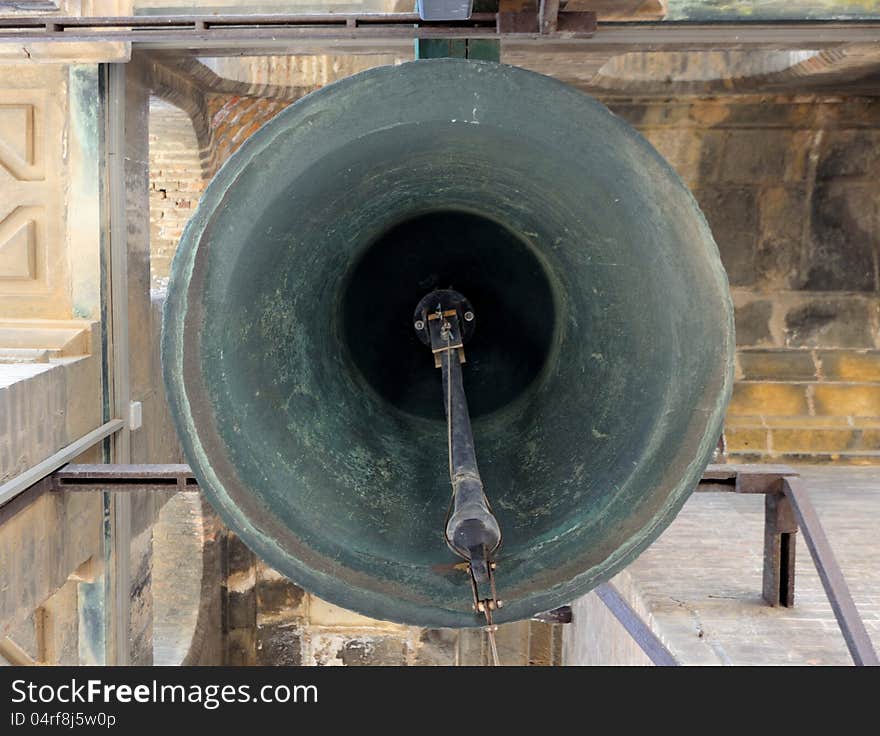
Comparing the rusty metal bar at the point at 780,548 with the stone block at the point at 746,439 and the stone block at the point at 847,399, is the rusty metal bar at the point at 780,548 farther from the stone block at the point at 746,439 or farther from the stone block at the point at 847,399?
the stone block at the point at 847,399

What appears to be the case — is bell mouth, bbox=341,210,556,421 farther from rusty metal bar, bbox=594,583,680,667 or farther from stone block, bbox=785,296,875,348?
stone block, bbox=785,296,875,348

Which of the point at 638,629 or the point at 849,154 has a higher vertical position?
the point at 849,154

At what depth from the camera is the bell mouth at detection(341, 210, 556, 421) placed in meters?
2.20

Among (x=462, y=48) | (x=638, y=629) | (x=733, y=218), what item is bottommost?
(x=638, y=629)

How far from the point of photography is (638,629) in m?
3.20

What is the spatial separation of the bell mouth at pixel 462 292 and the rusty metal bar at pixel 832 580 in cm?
146

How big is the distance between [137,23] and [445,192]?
1.06m

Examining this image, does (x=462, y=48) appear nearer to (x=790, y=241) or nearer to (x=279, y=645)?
(x=790, y=241)

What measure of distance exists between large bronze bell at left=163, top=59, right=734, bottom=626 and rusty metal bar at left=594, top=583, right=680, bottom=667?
102cm

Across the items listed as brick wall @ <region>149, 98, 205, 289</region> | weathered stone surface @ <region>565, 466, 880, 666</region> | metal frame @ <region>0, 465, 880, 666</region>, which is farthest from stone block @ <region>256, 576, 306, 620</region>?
metal frame @ <region>0, 465, 880, 666</region>

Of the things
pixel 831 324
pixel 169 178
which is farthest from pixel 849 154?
pixel 169 178

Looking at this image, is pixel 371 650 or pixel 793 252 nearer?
pixel 793 252

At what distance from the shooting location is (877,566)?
3844 mm

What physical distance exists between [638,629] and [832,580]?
2.15 feet
